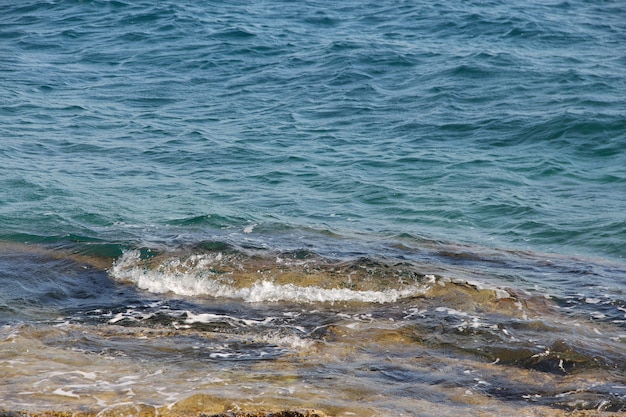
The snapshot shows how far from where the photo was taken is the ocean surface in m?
6.22

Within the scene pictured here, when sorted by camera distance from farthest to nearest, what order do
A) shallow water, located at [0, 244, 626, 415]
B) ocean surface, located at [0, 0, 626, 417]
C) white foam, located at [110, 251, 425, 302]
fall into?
white foam, located at [110, 251, 425, 302] < ocean surface, located at [0, 0, 626, 417] < shallow water, located at [0, 244, 626, 415]

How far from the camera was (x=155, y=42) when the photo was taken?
73.8 feet

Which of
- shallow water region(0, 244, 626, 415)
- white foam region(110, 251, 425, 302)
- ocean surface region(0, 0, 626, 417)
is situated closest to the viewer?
shallow water region(0, 244, 626, 415)

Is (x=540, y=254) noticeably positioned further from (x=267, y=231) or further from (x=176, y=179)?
(x=176, y=179)

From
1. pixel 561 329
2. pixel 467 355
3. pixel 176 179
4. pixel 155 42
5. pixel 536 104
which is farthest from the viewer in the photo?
pixel 155 42

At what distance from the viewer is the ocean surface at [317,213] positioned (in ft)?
20.4

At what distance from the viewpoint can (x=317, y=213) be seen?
38.7 ft

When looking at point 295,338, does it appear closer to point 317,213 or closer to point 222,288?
point 222,288

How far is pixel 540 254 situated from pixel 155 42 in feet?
50.1

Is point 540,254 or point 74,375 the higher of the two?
point 74,375

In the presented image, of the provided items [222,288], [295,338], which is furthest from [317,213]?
[295,338]

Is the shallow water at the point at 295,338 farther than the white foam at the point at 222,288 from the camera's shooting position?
No

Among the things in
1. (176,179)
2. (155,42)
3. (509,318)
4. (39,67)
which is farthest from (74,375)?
(155,42)

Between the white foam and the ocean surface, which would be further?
the white foam
